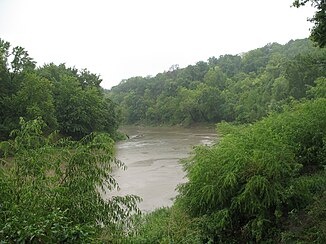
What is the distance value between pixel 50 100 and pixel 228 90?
4679cm

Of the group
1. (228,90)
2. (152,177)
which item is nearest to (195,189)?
(152,177)

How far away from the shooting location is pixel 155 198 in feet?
58.5

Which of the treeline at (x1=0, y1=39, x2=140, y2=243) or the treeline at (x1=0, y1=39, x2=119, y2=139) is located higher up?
the treeline at (x1=0, y1=39, x2=119, y2=139)

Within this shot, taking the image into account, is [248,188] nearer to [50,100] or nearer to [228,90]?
[50,100]

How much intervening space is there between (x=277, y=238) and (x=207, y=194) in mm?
2187

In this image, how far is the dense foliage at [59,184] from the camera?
579 centimetres

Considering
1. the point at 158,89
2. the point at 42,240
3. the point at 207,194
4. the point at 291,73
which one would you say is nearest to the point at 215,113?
the point at 291,73

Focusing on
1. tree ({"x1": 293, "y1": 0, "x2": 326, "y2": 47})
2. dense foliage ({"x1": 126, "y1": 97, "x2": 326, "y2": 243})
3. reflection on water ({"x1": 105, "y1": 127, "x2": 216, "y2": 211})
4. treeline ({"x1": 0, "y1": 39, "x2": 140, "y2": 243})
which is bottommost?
reflection on water ({"x1": 105, "y1": 127, "x2": 216, "y2": 211})

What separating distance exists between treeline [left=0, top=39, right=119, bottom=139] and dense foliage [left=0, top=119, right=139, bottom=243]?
27.9 metres

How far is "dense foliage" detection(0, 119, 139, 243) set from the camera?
579cm

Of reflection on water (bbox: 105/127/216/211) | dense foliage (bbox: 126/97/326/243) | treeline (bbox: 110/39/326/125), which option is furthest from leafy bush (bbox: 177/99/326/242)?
treeline (bbox: 110/39/326/125)

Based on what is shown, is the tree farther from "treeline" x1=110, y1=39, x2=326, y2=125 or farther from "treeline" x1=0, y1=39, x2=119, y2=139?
"treeline" x1=0, y1=39, x2=119, y2=139

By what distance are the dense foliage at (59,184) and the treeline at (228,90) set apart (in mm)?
28448

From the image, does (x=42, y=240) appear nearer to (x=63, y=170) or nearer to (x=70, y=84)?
(x=63, y=170)
